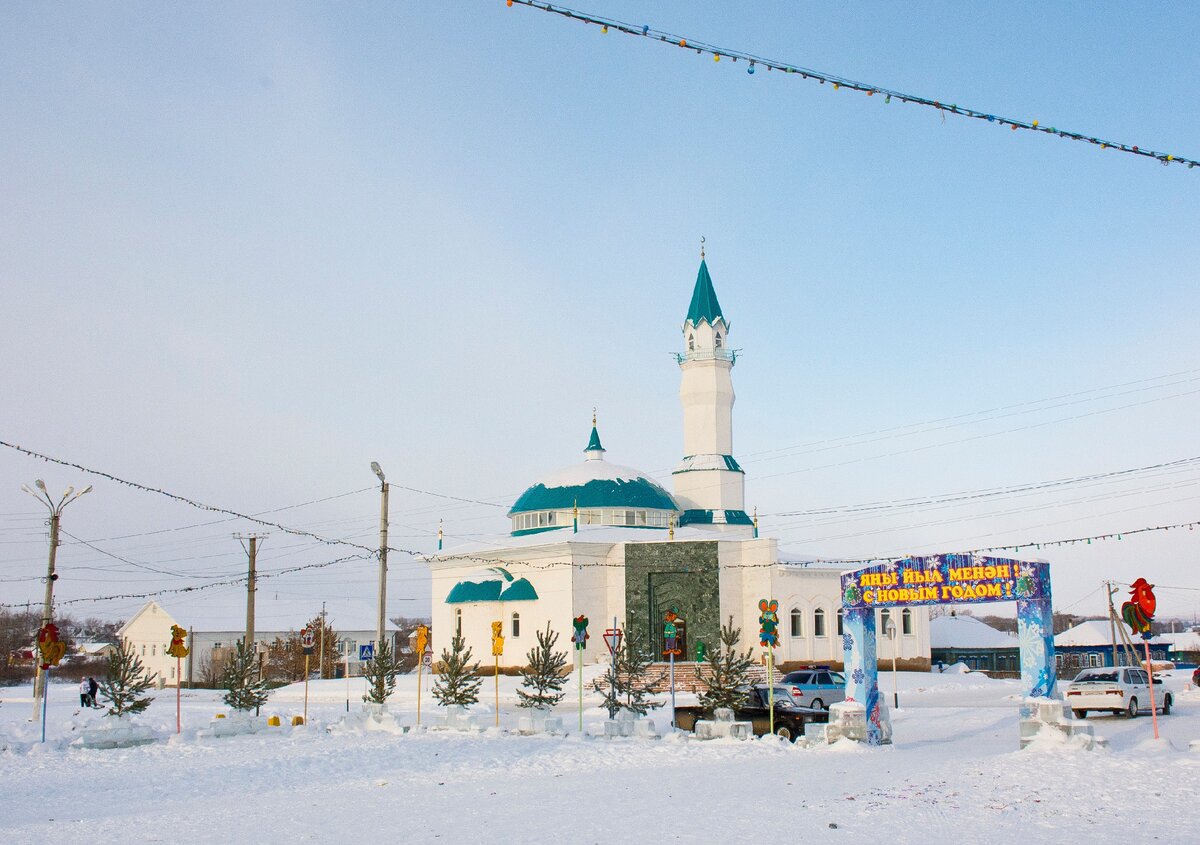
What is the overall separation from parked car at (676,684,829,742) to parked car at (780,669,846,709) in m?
3.76

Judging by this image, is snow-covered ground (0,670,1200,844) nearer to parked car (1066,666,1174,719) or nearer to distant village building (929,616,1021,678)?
parked car (1066,666,1174,719)

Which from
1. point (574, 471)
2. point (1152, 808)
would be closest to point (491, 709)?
point (574, 471)

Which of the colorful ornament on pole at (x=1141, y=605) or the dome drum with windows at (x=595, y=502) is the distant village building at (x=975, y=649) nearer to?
the dome drum with windows at (x=595, y=502)

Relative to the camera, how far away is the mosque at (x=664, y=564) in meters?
47.0

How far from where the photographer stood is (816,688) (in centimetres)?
2877

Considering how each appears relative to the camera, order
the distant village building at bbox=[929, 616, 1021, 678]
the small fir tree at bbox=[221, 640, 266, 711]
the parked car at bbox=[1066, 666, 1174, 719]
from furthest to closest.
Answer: the distant village building at bbox=[929, 616, 1021, 678], the small fir tree at bbox=[221, 640, 266, 711], the parked car at bbox=[1066, 666, 1174, 719]

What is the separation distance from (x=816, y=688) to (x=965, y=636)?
46789mm

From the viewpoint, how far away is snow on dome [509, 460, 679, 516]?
52.3 m

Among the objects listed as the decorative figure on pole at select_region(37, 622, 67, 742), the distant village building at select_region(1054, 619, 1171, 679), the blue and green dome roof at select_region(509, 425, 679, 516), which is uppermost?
the blue and green dome roof at select_region(509, 425, 679, 516)

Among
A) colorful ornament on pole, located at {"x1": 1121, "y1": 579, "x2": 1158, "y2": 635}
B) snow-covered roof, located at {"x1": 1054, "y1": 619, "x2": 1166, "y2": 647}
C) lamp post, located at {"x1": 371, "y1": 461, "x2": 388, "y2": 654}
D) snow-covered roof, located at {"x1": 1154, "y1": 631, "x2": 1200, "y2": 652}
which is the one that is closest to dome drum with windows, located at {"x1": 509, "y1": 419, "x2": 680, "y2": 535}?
lamp post, located at {"x1": 371, "y1": 461, "x2": 388, "y2": 654}

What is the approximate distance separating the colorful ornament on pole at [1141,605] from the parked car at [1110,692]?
5425mm

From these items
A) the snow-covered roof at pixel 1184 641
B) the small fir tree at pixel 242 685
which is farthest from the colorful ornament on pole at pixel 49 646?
the snow-covered roof at pixel 1184 641

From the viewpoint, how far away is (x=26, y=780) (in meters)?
17.3

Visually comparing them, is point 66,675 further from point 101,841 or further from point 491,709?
point 101,841
